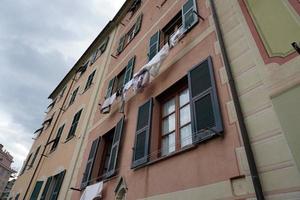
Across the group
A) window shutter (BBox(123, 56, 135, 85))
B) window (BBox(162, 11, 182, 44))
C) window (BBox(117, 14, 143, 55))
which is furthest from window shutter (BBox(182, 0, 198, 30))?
window (BBox(117, 14, 143, 55))

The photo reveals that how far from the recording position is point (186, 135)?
13.2 feet

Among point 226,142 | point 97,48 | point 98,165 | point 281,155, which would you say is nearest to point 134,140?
point 98,165

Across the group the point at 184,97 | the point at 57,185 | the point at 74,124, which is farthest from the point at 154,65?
the point at 74,124

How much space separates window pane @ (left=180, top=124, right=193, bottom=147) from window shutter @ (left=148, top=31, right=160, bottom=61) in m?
3.16

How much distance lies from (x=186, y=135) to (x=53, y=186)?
7045mm

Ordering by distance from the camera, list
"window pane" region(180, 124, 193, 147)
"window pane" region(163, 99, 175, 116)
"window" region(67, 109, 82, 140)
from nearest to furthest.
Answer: "window pane" region(180, 124, 193, 147) → "window pane" region(163, 99, 175, 116) → "window" region(67, 109, 82, 140)

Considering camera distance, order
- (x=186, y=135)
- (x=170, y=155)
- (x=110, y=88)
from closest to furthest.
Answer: (x=170, y=155), (x=186, y=135), (x=110, y=88)

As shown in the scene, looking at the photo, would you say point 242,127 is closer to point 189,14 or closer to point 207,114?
point 207,114

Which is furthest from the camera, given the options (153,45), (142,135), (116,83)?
(116,83)

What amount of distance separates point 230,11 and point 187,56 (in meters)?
1.18

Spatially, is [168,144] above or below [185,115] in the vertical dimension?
below

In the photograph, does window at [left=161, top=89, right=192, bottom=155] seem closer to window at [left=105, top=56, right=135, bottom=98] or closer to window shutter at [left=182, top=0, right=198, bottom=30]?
window shutter at [left=182, top=0, right=198, bottom=30]

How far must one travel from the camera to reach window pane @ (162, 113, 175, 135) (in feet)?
14.7

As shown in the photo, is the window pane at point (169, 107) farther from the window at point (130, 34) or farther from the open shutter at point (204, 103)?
the window at point (130, 34)
